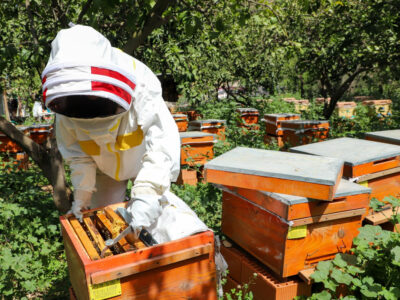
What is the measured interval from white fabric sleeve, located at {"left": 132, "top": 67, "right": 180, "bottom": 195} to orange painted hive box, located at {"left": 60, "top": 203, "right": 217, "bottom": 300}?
33 centimetres

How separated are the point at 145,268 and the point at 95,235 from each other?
38 centimetres

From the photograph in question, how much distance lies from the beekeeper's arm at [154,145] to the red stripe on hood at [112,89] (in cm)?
20

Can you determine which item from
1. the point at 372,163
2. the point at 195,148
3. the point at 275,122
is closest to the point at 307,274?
the point at 372,163

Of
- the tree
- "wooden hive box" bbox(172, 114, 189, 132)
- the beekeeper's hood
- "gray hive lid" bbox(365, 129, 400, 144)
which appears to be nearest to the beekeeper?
the beekeeper's hood

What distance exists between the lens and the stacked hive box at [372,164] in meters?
2.29

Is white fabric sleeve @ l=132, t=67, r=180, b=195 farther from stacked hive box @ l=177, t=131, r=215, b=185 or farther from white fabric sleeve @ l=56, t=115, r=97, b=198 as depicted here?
stacked hive box @ l=177, t=131, r=215, b=185

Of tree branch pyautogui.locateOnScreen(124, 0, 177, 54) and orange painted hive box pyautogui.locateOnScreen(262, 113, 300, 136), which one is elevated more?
tree branch pyautogui.locateOnScreen(124, 0, 177, 54)

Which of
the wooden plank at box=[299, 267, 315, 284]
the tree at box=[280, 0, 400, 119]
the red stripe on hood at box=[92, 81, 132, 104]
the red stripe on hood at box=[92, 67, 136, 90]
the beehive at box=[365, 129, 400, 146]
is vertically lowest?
the wooden plank at box=[299, 267, 315, 284]

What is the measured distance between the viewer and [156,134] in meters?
1.81

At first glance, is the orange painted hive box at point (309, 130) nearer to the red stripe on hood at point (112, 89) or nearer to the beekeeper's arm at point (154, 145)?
the beekeeper's arm at point (154, 145)

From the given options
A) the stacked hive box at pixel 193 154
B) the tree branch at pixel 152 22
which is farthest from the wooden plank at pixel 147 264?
the stacked hive box at pixel 193 154

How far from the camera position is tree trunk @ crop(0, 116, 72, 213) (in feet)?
9.84

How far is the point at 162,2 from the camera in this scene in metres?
2.79

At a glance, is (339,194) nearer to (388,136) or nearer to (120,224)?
(120,224)
